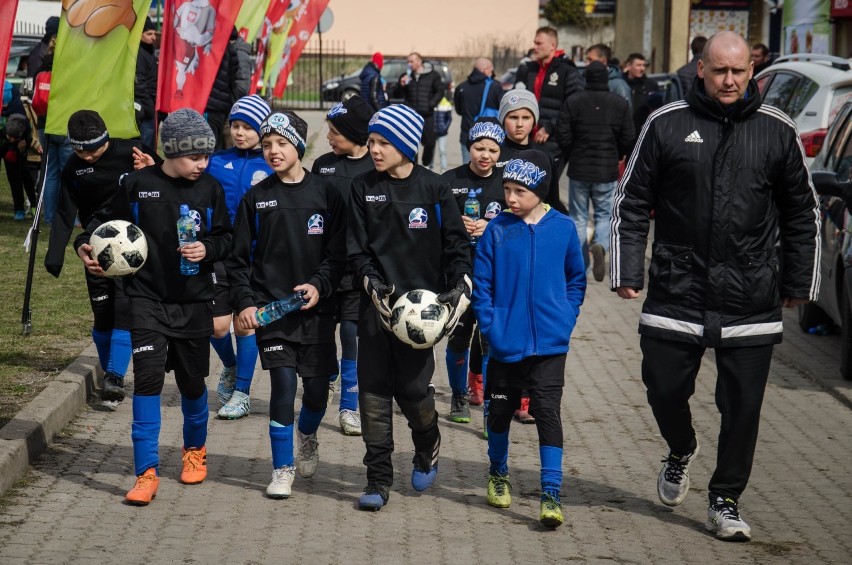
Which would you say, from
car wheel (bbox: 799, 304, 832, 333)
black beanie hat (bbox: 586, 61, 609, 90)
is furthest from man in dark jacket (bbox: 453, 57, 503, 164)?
car wheel (bbox: 799, 304, 832, 333)

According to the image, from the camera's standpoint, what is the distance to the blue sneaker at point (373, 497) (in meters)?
6.47

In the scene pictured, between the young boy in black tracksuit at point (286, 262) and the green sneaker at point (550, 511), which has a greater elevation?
the young boy in black tracksuit at point (286, 262)

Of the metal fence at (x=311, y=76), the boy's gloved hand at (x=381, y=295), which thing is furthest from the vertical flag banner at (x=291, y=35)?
the metal fence at (x=311, y=76)

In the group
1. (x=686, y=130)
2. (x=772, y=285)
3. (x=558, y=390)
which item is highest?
(x=686, y=130)

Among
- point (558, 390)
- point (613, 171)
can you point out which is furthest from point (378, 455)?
point (613, 171)

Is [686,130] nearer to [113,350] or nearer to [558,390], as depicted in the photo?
[558,390]

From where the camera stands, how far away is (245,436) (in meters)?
8.04

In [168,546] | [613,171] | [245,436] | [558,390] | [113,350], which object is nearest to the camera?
[168,546]

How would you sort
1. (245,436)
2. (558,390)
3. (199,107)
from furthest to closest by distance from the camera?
1. (199,107)
2. (245,436)
3. (558,390)

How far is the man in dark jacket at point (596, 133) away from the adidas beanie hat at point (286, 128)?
22.9 feet

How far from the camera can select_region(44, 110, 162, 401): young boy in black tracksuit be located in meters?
8.49

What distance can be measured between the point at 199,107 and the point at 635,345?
4119 mm

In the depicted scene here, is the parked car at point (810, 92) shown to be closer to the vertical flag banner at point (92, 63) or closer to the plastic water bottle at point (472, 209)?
the plastic water bottle at point (472, 209)

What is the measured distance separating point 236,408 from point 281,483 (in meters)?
1.87
